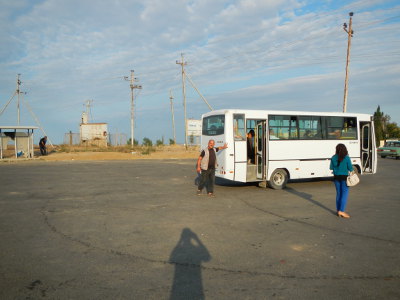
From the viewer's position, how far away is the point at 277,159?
13242 mm

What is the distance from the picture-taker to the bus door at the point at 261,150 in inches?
513

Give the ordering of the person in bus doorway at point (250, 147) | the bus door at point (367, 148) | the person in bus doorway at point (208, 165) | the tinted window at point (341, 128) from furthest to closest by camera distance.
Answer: the bus door at point (367, 148) → the tinted window at point (341, 128) → the person in bus doorway at point (250, 147) → the person in bus doorway at point (208, 165)

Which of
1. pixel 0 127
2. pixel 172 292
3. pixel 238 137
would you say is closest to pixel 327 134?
pixel 238 137

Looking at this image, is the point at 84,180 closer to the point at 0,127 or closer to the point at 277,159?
the point at 277,159

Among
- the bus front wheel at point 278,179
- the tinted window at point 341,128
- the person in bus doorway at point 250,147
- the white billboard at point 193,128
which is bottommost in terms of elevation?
the bus front wheel at point 278,179

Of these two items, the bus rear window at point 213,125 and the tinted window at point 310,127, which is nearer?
the bus rear window at point 213,125

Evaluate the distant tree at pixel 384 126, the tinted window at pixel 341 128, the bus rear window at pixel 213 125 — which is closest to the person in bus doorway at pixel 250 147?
the bus rear window at pixel 213 125

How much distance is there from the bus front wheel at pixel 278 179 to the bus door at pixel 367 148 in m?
4.48

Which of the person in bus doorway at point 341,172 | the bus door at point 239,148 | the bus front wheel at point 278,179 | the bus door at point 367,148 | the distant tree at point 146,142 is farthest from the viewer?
the distant tree at point 146,142

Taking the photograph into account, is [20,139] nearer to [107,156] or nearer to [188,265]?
[107,156]

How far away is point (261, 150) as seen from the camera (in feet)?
43.0

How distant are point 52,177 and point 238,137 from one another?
952cm

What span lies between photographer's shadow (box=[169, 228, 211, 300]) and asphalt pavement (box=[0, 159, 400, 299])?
0.02m

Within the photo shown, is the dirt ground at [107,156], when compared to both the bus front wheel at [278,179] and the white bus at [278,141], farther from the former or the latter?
the bus front wheel at [278,179]
